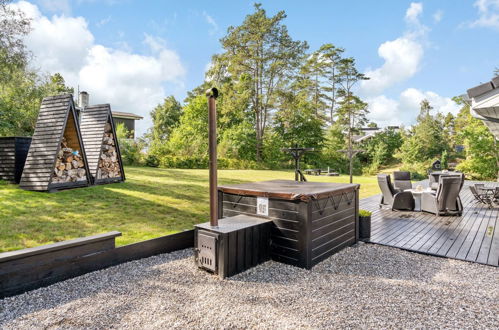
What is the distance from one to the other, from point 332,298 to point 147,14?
8268 millimetres

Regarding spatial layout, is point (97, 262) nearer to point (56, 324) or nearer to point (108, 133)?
point (56, 324)

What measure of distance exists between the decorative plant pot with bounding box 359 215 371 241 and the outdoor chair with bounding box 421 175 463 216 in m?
2.33

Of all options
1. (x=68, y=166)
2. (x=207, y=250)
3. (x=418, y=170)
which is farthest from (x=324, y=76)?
(x=207, y=250)

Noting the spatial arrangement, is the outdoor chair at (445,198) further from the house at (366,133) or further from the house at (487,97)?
the house at (366,133)

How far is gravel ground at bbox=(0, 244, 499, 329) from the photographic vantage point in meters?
2.05

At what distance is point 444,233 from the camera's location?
438cm

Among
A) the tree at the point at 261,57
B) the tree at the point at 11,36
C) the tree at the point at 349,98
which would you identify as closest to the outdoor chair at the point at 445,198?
the tree at the point at 11,36

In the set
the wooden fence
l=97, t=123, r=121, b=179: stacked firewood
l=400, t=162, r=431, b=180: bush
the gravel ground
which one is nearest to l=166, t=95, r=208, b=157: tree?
l=97, t=123, r=121, b=179: stacked firewood

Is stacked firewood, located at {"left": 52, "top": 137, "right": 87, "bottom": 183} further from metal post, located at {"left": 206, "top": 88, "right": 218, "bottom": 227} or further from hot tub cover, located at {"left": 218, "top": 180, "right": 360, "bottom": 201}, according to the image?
metal post, located at {"left": 206, "top": 88, "right": 218, "bottom": 227}

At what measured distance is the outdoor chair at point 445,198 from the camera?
5312 millimetres

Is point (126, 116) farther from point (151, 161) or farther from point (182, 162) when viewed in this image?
point (151, 161)

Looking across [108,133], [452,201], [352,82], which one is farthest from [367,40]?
[352,82]

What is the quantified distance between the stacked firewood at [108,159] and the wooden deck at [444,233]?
20.1 ft

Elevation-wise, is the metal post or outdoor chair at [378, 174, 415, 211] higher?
the metal post
